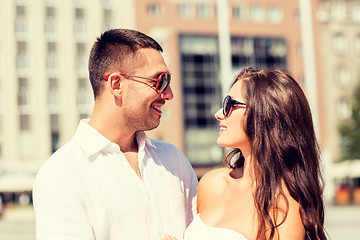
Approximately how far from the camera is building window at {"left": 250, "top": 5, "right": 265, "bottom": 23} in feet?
193

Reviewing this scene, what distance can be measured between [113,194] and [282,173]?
989mm

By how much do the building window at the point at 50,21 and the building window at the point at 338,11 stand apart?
89.6 ft

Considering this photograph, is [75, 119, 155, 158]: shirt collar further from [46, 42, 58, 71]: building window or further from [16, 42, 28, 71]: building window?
[46, 42, 58, 71]: building window

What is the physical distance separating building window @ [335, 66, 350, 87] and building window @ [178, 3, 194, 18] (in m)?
15.7

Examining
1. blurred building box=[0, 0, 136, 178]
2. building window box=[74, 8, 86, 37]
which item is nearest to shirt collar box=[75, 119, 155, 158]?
blurred building box=[0, 0, 136, 178]

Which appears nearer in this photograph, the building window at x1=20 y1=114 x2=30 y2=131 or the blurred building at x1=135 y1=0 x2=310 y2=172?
the building window at x1=20 y1=114 x2=30 y2=131

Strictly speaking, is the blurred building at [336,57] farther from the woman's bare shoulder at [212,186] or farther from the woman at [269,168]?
the woman at [269,168]

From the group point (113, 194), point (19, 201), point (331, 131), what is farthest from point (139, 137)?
point (331, 131)

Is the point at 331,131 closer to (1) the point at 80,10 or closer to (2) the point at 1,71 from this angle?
(1) the point at 80,10

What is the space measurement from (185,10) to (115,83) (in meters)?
53.9

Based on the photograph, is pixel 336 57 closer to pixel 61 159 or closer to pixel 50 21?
pixel 50 21

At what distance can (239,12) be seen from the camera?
2303 inches

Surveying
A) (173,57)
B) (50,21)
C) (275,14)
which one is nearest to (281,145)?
(173,57)

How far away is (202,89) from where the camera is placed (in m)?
55.2
